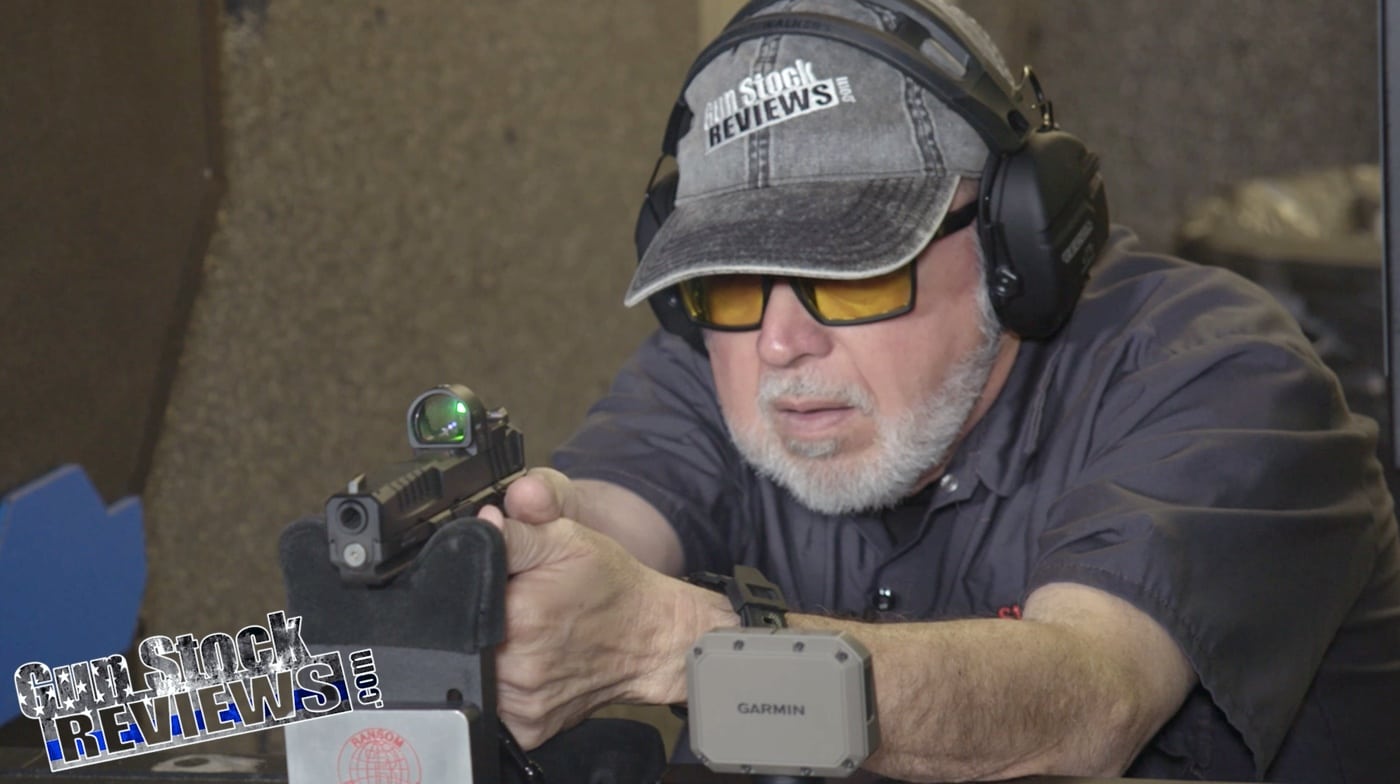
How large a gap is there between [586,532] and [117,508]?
1.35m

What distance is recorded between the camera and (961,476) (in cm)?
148

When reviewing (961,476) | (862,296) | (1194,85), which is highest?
(1194,85)

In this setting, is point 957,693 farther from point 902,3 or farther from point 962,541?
point 902,3

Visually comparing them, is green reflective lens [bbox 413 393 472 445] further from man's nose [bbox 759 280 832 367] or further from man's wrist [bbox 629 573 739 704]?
man's nose [bbox 759 280 832 367]

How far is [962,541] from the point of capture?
148 cm

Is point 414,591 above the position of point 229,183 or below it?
below

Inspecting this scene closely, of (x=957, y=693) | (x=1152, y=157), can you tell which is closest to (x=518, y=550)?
(x=957, y=693)

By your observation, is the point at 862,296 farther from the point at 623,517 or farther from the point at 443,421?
the point at 443,421

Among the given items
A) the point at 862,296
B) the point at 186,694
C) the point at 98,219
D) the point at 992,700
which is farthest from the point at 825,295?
the point at 98,219

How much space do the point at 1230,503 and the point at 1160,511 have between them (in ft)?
0.28

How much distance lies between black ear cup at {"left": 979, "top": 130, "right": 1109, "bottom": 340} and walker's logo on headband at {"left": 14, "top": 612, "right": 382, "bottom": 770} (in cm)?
80

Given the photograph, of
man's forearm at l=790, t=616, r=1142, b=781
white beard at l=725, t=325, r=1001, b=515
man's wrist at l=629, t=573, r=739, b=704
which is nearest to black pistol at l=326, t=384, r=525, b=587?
man's wrist at l=629, t=573, r=739, b=704

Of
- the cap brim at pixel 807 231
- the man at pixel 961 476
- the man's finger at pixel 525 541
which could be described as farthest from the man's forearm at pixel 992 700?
the cap brim at pixel 807 231

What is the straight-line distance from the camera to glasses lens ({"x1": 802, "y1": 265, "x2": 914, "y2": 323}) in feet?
4.50
